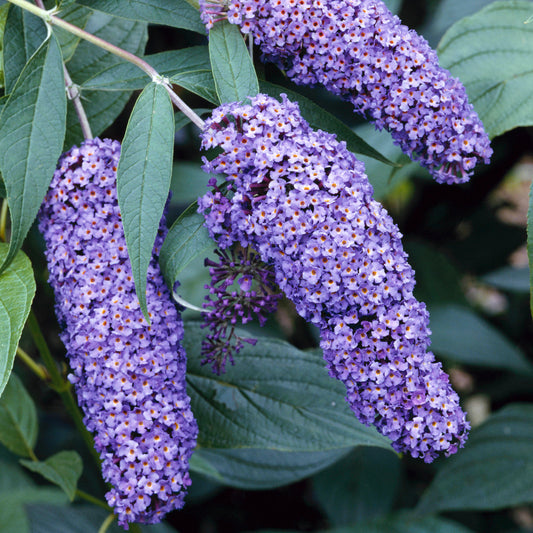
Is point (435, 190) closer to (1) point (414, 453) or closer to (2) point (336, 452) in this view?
(2) point (336, 452)

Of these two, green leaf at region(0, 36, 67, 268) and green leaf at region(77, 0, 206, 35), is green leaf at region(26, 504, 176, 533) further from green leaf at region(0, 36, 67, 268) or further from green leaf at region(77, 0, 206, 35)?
green leaf at region(77, 0, 206, 35)

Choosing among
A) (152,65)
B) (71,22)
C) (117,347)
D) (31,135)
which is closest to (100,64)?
(71,22)

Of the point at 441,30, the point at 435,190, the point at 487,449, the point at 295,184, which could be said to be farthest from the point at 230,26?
the point at 435,190

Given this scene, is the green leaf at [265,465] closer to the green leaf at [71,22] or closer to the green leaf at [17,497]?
the green leaf at [17,497]

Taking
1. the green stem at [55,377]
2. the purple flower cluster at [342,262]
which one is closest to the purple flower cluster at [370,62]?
the purple flower cluster at [342,262]

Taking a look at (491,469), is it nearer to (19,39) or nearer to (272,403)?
(272,403)

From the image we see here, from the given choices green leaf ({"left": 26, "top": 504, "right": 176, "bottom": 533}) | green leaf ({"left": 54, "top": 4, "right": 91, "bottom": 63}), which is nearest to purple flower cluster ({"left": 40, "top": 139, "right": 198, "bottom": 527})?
green leaf ({"left": 54, "top": 4, "right": 91, "bottom": 63})
